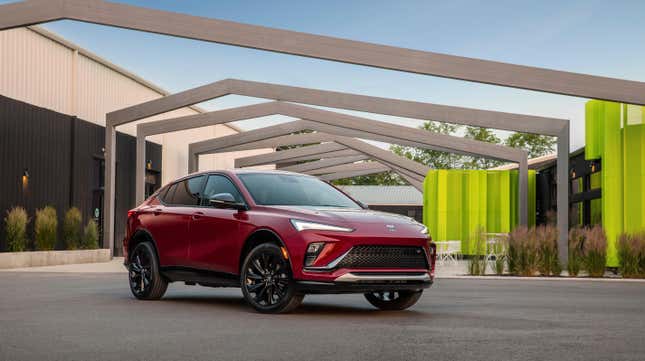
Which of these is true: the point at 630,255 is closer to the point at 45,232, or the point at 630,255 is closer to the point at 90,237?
the point at 45,232

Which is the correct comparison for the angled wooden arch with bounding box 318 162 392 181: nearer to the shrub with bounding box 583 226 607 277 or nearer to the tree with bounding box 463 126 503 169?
the shrub with bounding box 583 226 607 277

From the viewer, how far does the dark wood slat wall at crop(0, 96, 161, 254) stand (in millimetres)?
23812

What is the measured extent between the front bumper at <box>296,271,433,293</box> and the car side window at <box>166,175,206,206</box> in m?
2.62

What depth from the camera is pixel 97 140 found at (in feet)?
97.1

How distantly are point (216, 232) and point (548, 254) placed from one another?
971cm

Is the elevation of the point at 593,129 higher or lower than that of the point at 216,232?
higher

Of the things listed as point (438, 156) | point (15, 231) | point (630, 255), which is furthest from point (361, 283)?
point (438, 156)

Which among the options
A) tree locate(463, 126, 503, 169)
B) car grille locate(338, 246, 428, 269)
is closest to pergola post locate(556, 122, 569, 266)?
car grille locate(338, 246, 428, 269)

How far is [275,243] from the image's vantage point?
9914 mm

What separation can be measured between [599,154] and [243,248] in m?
14.1

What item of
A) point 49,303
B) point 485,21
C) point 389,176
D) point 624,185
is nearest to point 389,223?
point 49,303

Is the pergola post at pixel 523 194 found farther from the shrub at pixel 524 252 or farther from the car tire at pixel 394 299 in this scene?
the car tire at pixel 394 299

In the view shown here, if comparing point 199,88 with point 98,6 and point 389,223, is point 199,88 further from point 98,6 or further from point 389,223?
point 389,223

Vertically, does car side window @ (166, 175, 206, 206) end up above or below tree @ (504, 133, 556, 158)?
below
